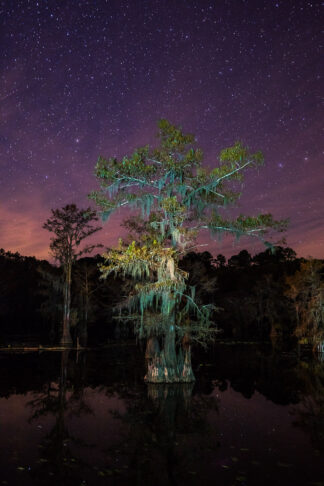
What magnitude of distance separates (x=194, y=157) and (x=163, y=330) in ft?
20.4

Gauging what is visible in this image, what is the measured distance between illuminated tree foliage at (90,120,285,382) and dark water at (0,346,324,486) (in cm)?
193

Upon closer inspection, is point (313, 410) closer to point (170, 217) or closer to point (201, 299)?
point (170, 217)

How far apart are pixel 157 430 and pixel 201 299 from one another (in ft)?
61.4

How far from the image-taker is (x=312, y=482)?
5.73 m

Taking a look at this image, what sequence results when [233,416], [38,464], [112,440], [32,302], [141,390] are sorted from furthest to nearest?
[32,302] → [141,390] → [233,416] → [112,440] → [38,464]

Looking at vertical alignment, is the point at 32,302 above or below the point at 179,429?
above

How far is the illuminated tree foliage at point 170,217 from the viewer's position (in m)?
13.5

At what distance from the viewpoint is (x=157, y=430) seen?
332 inches

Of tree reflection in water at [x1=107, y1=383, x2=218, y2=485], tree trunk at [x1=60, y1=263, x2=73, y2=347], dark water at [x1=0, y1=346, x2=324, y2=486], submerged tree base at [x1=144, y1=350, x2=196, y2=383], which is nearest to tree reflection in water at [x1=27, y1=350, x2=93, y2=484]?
dark water at [x1=0, y1=346, x2=324, y2=486]

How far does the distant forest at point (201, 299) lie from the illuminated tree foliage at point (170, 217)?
12164 mm

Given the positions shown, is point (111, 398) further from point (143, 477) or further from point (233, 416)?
point (143, 477)

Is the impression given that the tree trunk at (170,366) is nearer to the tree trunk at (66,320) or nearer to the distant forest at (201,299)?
the distant forest at (201,299)

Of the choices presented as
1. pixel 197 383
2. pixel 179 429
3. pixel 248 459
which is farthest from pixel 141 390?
pixel 248 459

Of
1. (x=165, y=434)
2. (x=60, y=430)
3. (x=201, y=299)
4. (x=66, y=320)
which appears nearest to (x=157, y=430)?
(x=165, y=434)
